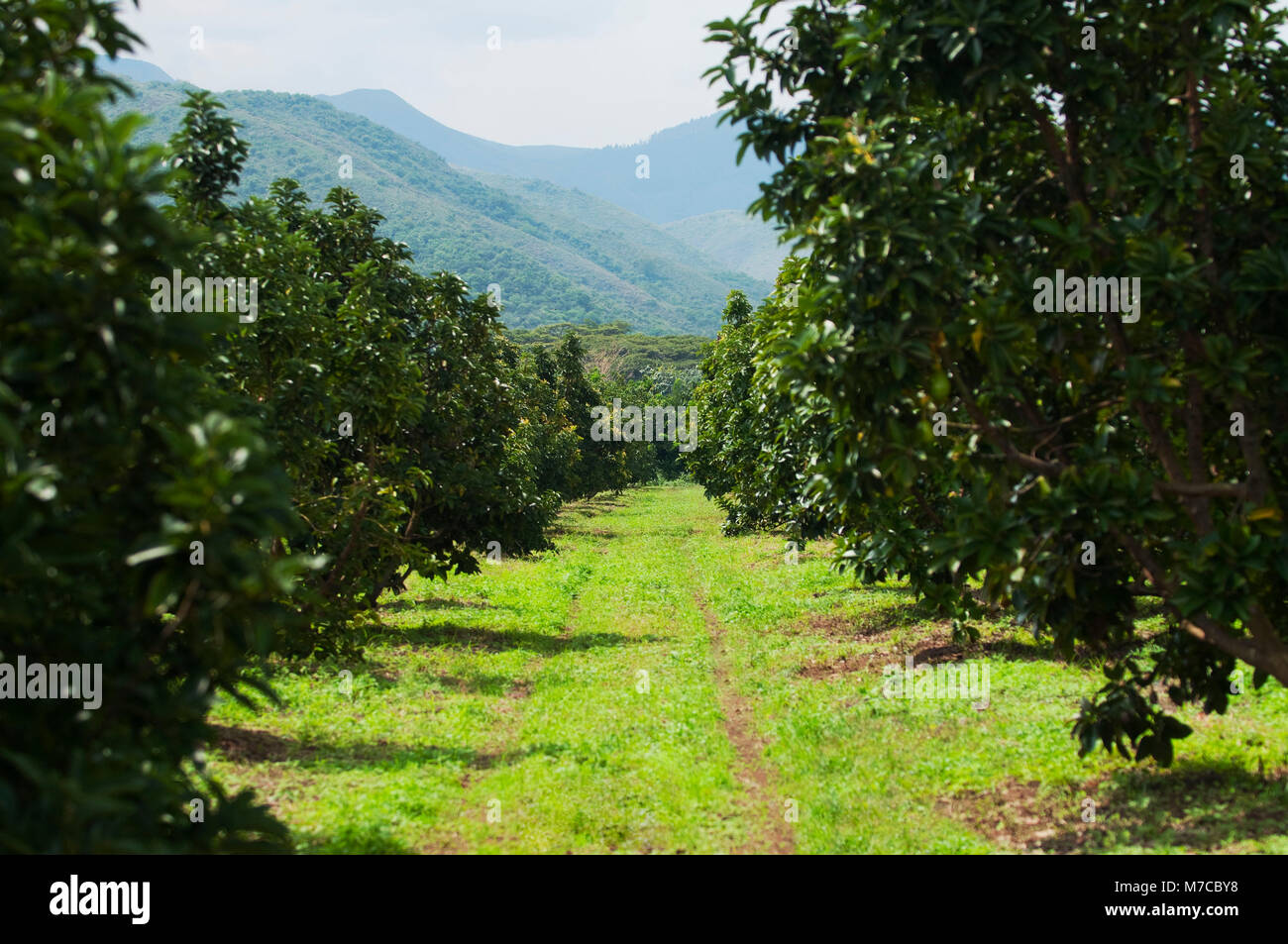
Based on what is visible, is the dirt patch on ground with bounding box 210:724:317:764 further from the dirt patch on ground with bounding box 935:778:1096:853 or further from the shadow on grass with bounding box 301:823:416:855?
the dirt patch on ground with bounding box 935:778:1096:853

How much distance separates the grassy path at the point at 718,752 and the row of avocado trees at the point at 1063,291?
1080mm

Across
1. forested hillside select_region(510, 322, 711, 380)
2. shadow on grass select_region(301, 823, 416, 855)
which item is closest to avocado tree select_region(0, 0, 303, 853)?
shadow on grass select_region(301, 823, 416, 855)

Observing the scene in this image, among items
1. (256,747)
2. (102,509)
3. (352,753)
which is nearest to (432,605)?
(352,753)

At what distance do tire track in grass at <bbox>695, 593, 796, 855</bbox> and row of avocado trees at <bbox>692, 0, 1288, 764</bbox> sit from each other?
284 centimetres

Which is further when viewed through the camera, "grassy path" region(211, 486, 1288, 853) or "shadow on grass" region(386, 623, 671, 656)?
"shadow on grass" region(386, 623, 671, 656)

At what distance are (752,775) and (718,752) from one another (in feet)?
2.30

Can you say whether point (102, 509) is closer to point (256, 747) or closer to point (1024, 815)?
point (256, 747)

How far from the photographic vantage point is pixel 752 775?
38.9ft

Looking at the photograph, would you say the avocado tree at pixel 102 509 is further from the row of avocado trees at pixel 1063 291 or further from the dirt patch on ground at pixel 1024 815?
the dirt patch on ground at pixel 1024 815

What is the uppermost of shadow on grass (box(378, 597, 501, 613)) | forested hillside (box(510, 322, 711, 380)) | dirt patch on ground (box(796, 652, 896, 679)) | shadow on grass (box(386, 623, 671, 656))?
forested hillside (box(510, 322, 711, 380))

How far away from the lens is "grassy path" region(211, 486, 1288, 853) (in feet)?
29.8
